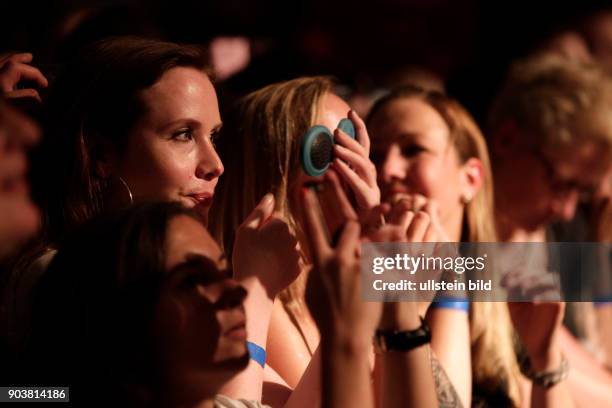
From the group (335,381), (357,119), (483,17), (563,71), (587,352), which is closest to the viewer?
(335,381)

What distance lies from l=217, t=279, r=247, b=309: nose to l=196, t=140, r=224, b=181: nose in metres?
0.32

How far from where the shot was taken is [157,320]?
111 cm

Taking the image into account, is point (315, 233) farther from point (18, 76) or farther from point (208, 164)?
point (18, 76)

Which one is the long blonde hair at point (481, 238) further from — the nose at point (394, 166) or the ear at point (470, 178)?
the nose at point (394, 166)

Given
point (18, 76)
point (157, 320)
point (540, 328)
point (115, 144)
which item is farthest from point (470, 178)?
point (157, 320)

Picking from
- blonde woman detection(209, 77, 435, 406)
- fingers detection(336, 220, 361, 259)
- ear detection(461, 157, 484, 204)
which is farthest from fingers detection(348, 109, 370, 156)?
ear detection(461, 157, 484, 204)

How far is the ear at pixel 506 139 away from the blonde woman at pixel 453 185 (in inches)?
17.0

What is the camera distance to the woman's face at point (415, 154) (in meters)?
1.98

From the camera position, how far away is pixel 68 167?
1.43 metres

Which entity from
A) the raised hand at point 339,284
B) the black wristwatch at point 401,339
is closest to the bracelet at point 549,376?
the black wristwatch at point 401,339

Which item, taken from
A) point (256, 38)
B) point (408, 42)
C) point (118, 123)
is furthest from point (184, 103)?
point (408, 42)

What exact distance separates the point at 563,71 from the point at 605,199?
1.37ft

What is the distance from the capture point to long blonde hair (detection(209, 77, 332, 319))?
1715 mm

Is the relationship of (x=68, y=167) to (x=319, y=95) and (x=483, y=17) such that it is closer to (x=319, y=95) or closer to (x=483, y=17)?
(x=319, y=95)
